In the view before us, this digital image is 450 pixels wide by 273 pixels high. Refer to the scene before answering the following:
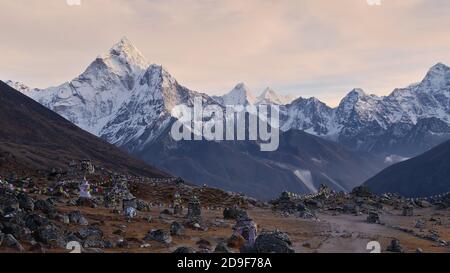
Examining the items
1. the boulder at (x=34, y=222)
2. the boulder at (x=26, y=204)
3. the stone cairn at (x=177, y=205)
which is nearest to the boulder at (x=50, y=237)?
the boulder at (x=34, y=222)

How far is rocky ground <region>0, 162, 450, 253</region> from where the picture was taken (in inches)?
1836

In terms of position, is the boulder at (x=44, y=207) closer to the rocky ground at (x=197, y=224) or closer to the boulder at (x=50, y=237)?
the rocky ground at (x=197, y=224)

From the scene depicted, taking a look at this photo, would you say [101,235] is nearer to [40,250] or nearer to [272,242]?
[40,250]

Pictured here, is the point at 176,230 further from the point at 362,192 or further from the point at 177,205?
the point at 362,192

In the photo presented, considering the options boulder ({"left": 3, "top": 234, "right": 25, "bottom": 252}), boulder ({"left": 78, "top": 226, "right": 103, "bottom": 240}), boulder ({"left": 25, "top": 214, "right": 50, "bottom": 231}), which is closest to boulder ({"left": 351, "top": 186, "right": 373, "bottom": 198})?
boulder ({"left": 78, "top": 226, "right": 103, "bottom": 240})

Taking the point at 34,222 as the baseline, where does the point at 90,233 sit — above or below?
below

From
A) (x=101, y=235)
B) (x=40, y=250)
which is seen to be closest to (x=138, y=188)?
(x=101, y=235)

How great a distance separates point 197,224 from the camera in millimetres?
64875

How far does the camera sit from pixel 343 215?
316ft

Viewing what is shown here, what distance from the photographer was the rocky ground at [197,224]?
46625 millimetres

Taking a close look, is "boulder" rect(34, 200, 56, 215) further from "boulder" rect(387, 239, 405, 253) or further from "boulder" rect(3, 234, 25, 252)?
"boulder" rect(387, 239, 405, 253)

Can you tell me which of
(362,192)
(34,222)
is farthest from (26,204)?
(362,192)
